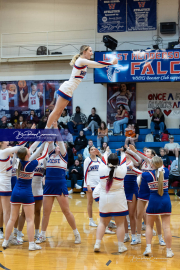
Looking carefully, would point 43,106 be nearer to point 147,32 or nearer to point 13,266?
point 147,32

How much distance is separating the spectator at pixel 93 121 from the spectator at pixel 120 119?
2.66 feet

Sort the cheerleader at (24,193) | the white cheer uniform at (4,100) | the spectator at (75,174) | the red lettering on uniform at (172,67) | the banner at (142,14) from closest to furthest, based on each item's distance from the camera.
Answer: the cheerleader at (24,193) < the spectator at (75,174) < the red lettering on uniform at (172,67) < the banner at (142,14) < the white cheer uniform at (4,100)

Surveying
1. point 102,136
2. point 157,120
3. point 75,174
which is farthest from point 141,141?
point 75,174

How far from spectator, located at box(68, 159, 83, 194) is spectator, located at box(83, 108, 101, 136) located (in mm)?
2940

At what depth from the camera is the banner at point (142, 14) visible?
15.0 meters

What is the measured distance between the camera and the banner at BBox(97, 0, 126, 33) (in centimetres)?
1519

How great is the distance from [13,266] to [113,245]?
71.5 inches

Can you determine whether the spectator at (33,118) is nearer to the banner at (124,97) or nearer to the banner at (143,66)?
the banner at (124,97)

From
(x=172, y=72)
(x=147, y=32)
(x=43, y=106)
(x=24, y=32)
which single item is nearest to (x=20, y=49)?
(x=24, y=32)

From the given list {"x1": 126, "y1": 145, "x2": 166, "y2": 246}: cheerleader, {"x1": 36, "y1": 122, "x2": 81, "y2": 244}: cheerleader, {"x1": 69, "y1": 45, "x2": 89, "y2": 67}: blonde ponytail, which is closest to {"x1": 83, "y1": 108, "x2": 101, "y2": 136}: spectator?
{"x1": 126, "y1": 145, "x2": 166, "y2": 246}: cheerleader

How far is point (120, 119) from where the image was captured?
572 inches

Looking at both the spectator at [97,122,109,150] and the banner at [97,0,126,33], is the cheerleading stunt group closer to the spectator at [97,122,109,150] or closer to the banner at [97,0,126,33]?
the spectator at [97,122,109,150]

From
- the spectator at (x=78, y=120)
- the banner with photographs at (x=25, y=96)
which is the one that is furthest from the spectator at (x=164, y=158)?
the banner with photographs at (x=25, y=96)

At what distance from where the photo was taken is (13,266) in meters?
4.38
